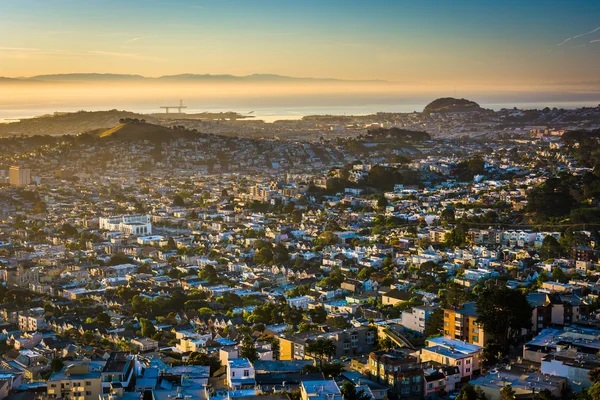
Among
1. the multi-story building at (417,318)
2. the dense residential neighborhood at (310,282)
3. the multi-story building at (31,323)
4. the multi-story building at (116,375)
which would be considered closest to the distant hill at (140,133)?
the dense residential neighborhood at (310,282)

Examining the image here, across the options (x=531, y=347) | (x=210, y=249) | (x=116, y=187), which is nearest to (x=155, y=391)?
(x=531, y=347)

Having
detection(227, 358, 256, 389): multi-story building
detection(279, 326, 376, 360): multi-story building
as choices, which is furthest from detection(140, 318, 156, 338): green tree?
detection(227, 358, 256, 389): multi-story building

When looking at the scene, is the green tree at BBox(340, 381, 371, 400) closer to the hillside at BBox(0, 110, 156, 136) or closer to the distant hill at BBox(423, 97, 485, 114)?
the hillside at BBox(0, 110, 156, 136)

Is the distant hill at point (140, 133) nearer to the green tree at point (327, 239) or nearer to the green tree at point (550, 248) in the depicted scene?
the green tree at point (327, 239)

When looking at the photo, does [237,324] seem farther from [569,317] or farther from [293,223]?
[293,223]

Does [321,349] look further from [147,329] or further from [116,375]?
[147,329]

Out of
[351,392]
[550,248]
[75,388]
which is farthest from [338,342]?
[550,248]
